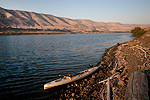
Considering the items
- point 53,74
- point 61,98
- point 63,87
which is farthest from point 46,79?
point 61,98

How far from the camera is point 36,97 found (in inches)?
367

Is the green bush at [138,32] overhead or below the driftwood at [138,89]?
overhead

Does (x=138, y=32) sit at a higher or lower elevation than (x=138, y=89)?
higher

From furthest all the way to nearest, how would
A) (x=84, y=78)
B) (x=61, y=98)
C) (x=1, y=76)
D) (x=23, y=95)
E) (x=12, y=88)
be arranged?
(x=1, y=76) → (x=84, y=78) → (x=12, y=88) → (x=23, y=95) → (x=61, y=98)

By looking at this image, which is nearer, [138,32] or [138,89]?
[138,89]

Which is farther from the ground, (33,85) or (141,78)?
(141,78)

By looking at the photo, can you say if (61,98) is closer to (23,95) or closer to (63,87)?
(63,87)

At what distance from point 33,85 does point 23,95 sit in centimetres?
172

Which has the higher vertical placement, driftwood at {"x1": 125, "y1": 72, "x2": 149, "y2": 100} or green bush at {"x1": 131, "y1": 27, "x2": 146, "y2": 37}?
green bush at {"x1": 131, "y1": 27, "x2": 146, "y2": 37}

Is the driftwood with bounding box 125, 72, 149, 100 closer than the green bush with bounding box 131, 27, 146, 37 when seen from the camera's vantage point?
Yes

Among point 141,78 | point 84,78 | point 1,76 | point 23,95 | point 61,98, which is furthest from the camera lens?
point 1,76

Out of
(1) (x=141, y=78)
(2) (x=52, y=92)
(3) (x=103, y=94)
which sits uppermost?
(1) (x=141, y=78)

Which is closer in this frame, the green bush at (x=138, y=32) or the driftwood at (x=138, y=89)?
the driftwood at (x=138, y=89)

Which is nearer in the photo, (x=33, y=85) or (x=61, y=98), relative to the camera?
(x=61, y=98)
